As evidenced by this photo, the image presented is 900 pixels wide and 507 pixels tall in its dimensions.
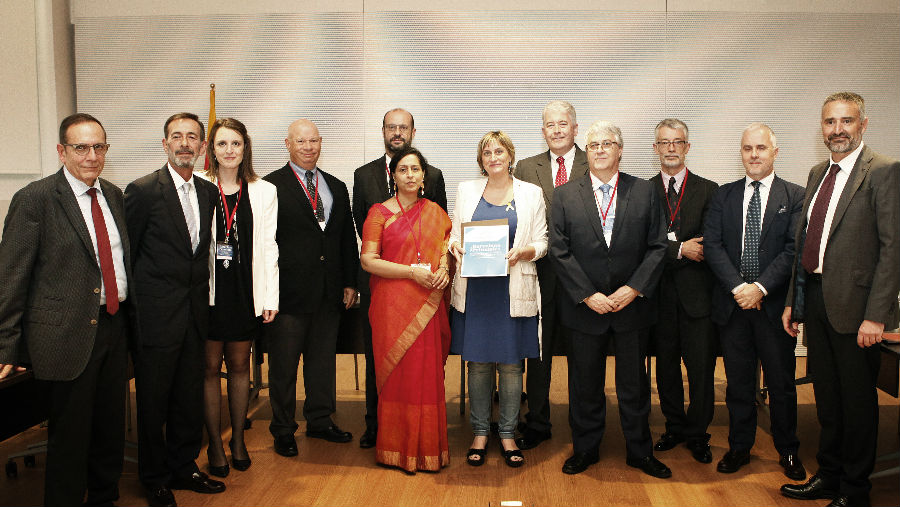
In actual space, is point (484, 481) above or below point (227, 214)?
below

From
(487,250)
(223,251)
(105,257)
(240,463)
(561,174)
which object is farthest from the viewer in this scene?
(561,174)

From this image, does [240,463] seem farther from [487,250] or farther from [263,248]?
[487,250]

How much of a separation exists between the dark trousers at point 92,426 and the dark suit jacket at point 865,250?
3071 mm

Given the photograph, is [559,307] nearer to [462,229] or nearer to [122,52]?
[462,229]

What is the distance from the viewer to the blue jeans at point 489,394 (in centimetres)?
358

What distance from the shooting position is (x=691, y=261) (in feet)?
12.0

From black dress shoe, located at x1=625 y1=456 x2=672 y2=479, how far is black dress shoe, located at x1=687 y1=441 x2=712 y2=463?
27 centimetres

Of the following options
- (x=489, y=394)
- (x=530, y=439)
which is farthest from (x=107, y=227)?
(x=530, y=439)

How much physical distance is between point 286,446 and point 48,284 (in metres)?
1.65

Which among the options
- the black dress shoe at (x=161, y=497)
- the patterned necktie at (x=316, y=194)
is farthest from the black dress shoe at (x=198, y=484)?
the patterned necktie at (x=316, y=194)

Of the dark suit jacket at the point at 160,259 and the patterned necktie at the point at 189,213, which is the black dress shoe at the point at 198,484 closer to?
the dark suit jacket at the point at 160,259

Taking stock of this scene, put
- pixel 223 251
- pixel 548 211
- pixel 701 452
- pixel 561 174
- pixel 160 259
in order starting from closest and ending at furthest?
1. pixel 160 259
2. pixel 223 251
3. pixel 701 452
4. pixel 548 211
5. pixel 561 174

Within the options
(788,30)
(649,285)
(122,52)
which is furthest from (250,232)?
(788,30)

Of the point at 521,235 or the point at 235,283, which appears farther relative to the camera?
the point at 521,235
